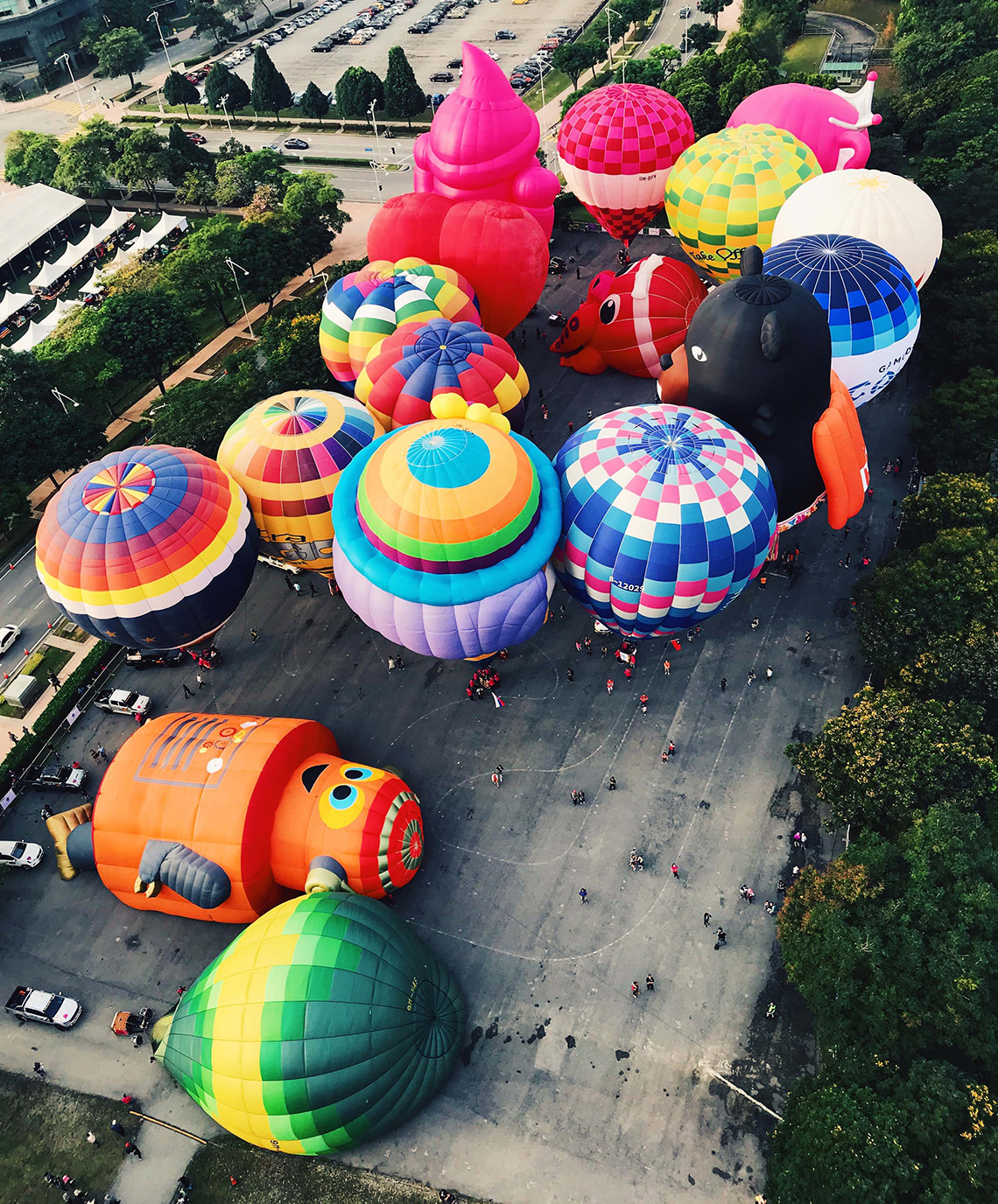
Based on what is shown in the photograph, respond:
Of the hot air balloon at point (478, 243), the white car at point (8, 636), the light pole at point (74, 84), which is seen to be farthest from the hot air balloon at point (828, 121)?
the light pole at point (74, 84)

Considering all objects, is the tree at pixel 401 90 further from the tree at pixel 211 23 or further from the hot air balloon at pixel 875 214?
the hot air balloon at pixel 875 214

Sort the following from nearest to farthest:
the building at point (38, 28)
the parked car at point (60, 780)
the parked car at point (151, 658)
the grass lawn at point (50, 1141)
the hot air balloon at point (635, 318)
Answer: the grass lawn at point (50, 1141) → the parked car at point (60, 780) → the parked car at point (151, 658) → the hot air balloon at point (635, 318) → the building at point (38, 28)

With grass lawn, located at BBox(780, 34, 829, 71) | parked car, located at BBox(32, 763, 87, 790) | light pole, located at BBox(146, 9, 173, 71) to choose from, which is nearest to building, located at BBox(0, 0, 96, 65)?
light pole, located at BBox(146, 9, 173, 71)

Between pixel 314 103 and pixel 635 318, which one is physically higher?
pixel 314 103

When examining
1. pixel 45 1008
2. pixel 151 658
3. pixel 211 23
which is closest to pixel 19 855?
pixel 45 1008

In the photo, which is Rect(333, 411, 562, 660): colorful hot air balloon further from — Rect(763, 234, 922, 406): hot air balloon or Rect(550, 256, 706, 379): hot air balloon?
Rect(550, 256, 706, 379): hot air balloon

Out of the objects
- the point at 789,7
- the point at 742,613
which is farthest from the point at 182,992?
the point at 789,7

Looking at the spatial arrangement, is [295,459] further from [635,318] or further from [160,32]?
[160,32]
